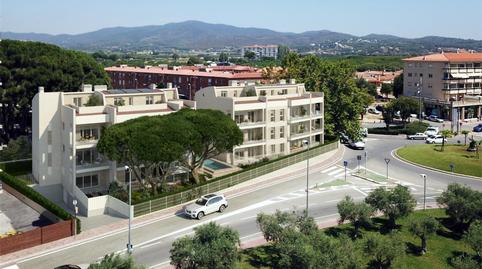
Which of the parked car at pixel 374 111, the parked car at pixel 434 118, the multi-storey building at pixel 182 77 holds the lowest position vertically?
the parked car at pixel 434 118

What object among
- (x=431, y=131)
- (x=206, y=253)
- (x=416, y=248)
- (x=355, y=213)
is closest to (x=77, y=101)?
(x=355, y=213)

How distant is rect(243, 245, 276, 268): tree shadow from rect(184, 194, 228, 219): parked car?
762 centimetres

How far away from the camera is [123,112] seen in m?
47.8

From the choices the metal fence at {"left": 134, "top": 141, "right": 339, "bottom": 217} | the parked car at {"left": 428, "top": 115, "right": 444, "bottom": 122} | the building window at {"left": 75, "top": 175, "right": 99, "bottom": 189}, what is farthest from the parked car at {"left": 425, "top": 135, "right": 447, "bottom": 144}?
the building window at {"left": 75, "top": 175, "right": 99, "bottom": 189}

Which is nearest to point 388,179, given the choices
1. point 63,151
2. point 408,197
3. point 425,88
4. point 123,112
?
point 408,197

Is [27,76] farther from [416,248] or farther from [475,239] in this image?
[475,239]

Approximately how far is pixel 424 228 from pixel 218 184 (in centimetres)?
1893

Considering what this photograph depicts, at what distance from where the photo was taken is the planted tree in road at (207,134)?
4469 centimetres

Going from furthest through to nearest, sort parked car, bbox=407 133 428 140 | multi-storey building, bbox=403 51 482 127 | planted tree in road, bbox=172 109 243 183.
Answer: multi-storey building, bbox=403 51 482 127, parked car, bbox=407 133 428 140, planted tree in road, bbox=172 109 243 183

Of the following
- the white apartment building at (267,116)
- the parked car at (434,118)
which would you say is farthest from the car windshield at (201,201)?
the parked car at (434,118)

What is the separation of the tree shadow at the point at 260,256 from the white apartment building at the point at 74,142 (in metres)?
17.4

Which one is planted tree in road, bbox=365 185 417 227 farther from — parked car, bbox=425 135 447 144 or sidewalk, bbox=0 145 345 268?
parked car, bbox=425 135 447 144

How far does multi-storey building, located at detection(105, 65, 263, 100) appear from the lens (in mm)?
101312

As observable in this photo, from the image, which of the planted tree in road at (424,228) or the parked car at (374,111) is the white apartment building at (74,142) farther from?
the parked car at (374,111)
